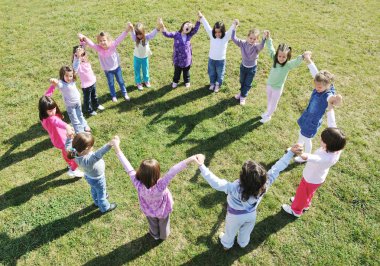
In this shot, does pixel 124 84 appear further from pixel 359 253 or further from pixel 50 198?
pixel 359 253

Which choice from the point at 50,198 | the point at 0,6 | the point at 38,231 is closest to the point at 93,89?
the point at 50,198

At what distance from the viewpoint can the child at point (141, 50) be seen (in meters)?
7.75

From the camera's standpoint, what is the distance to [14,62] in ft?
32.2

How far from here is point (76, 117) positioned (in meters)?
7.21

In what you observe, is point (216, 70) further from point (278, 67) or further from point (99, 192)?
point (99, 192)

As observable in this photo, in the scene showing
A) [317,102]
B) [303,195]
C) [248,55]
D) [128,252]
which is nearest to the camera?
[128,252]

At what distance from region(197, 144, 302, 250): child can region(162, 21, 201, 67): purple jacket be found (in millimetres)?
4431

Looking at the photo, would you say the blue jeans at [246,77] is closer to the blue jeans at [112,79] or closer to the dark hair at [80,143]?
the blue jeans at [112,79]

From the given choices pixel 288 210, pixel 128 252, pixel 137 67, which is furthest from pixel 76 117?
pixel 288 210

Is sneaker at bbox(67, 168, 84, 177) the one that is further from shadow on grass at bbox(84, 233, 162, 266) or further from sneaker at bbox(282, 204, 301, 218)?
sneaker at bbox(282, 204, 301, 218)

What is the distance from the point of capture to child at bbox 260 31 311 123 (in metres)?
6.71

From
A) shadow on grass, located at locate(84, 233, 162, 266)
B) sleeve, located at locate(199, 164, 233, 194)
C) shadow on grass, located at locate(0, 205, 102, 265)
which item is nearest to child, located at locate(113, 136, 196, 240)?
sleeve, located at locate(199, 164, 233, 194)

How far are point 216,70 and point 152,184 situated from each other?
4.87 metres

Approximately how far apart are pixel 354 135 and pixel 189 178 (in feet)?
13.7
